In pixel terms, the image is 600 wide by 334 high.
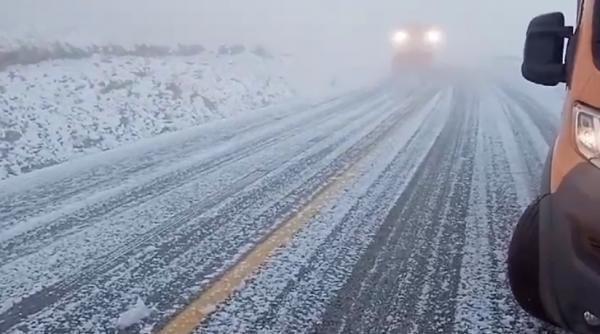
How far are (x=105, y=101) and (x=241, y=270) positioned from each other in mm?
7942

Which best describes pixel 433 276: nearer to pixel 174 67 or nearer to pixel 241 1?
pixel 174 67

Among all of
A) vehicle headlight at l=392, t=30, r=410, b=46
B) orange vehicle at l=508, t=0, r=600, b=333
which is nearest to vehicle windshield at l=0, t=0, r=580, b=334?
orange vehicle at l=508, t=0, r=600, b=333

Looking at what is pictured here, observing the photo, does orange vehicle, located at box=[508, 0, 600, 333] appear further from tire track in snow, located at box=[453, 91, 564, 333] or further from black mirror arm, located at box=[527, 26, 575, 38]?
tire track in snow, located at box=[453, 91, 564, 333]

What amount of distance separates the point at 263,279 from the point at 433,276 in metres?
1.07

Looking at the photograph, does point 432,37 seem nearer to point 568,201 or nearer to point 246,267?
point 246,267

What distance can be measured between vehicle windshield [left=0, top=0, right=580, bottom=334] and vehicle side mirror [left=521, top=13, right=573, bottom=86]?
76cm

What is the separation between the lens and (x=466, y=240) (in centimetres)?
454

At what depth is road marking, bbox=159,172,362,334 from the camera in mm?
3166

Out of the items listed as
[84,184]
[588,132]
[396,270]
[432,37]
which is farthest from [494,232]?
[432,37]

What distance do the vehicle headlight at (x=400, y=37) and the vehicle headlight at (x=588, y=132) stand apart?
2774 centimetres

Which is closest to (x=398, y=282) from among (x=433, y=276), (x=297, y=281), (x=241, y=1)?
(x=433, y=276)

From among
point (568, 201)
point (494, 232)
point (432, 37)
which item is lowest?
point (494, 232)

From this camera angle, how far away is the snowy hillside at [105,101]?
835 cm

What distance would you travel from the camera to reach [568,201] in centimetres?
248
